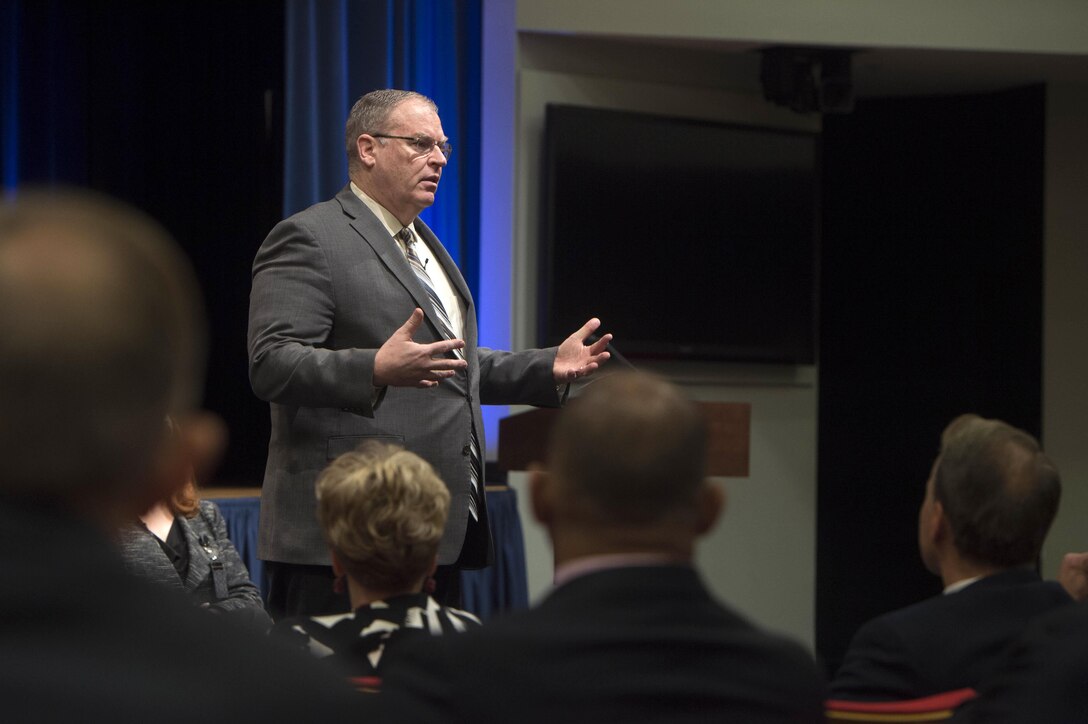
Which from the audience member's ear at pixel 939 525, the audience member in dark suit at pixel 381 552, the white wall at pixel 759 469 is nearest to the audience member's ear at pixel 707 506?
the audience member's ear at pixel 939 525

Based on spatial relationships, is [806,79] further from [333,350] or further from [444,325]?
[333,350]

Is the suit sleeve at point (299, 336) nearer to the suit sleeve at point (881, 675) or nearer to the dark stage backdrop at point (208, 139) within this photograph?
the suit sleeve at point (881, 675)

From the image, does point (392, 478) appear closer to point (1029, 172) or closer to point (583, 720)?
point (583, 720)

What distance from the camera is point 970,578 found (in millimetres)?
1762

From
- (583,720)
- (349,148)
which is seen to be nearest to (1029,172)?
(349,148)

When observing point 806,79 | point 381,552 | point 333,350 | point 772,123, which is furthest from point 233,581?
point 772,123

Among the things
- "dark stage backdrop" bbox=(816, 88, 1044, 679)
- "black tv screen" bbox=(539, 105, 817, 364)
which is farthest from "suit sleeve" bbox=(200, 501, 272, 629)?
"dark stage backdrop" bbox=(816, 88, 1044, 679)

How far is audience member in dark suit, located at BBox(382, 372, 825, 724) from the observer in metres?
1.01

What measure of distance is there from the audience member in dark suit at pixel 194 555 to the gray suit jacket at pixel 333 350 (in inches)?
8.8

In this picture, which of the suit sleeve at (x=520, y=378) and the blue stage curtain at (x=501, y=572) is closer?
the suit sleeve at (x=520, y=378)

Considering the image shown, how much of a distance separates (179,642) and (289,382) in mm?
1924

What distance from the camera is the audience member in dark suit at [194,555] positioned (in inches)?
110

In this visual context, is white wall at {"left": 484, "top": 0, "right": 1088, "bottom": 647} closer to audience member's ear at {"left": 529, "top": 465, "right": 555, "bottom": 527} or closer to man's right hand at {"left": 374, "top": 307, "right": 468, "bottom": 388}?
man's right hand at {"left": 374, "top": 307, "right": 468, "bottom": 388}

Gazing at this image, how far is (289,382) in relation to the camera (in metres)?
2.51
